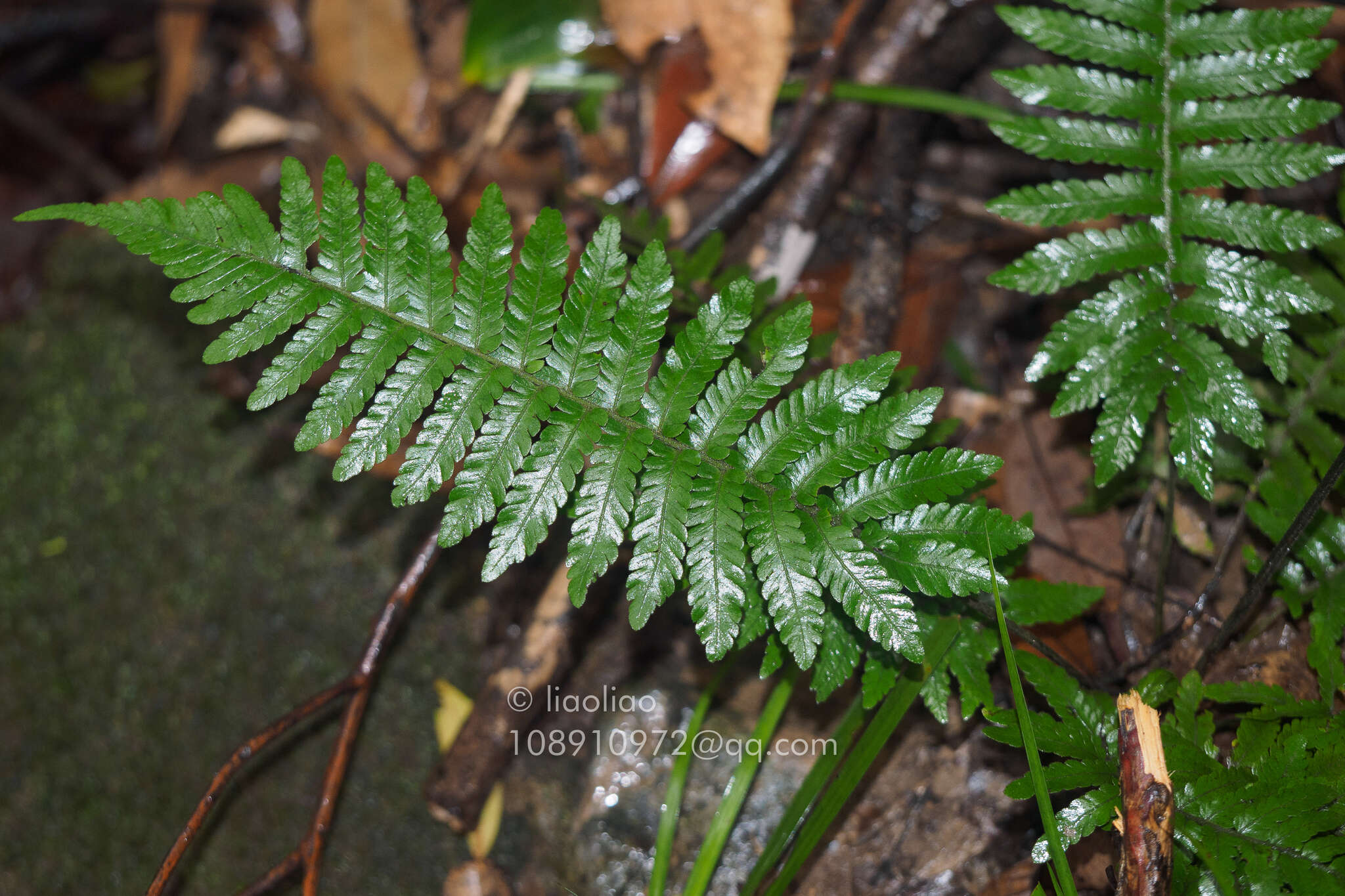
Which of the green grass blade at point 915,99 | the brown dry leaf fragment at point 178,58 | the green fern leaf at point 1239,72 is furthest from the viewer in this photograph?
the brown dry leaf fragment at point 178,58

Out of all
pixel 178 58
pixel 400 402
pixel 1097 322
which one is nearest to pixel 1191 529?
pixel 1097 322

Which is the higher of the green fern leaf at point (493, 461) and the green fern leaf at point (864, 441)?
the green fern leaf at point (864, 441)

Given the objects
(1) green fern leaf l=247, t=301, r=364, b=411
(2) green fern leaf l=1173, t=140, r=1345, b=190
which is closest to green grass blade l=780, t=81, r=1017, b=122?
(2) green fern leaf l=1173, t=140, r=1345, b=190

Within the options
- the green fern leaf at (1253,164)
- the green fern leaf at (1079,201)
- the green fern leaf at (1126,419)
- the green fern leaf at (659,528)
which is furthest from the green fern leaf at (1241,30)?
the green fern leaf at (659,528)

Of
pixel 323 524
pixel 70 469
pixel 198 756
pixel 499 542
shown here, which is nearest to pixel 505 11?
pixel 323 524

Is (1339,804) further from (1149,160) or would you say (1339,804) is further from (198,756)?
(198,756)

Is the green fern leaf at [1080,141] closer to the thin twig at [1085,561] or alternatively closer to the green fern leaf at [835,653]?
the thin twig at [1085,561]

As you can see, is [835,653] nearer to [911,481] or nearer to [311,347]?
[911,481]
